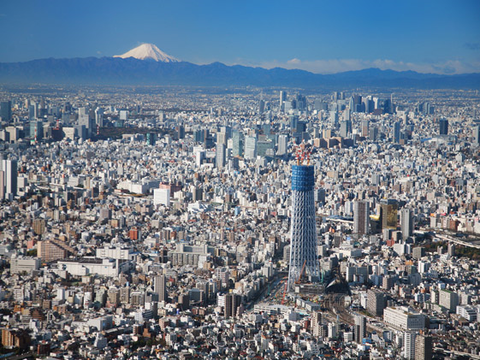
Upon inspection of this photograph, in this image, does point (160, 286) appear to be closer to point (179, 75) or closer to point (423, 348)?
point (423, 348)

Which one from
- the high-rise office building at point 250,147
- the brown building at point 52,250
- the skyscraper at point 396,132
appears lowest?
the brown building at point 52,250

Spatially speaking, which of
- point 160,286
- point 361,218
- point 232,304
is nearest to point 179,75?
point 361,218

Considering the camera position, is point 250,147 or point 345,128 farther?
point 345,128

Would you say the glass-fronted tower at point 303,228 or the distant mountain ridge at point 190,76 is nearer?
the glass-fronted tower at point 303,228

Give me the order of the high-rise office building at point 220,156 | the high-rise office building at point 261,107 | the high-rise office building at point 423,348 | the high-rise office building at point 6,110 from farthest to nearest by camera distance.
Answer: the high-rise office building at point 261,107
the high-rise office building at point 220,156
the high-rise office building at point 6,110
the high-rise office building at point 423,348

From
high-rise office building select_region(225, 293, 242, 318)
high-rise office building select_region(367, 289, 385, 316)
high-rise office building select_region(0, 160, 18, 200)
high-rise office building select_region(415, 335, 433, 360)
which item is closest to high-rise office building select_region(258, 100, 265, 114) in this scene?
high-rise office building select_region(0, 160, 18, 200)

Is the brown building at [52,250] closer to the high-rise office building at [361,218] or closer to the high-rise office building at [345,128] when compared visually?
the high-rise office building at [361,218]

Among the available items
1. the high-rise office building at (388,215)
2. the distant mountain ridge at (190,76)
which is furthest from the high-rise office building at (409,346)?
the distant mountain ridge at (190,76)
